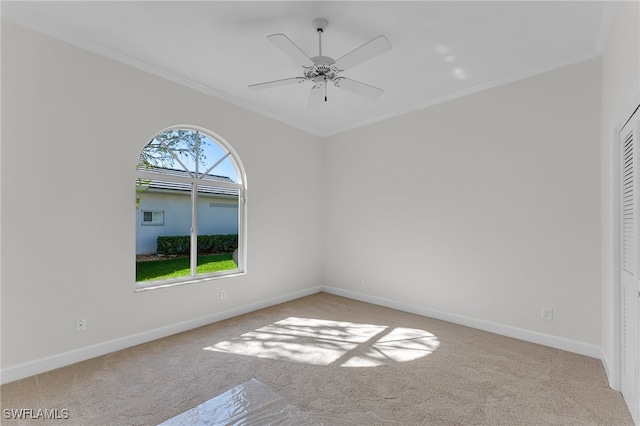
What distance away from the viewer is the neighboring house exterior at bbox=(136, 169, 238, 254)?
336 cm

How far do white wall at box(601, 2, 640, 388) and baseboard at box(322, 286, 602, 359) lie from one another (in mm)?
219

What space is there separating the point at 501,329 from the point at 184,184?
4139 mm

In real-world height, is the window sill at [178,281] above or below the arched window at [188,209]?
below

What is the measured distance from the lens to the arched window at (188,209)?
3385mm

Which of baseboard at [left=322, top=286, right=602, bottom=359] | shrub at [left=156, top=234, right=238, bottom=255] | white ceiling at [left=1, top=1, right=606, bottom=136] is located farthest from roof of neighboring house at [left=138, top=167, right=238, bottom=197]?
baseboard at [left=322, top=286, right=602, bottom=359]

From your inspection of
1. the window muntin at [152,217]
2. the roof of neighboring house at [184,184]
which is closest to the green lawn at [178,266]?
the window muntin at [152,217]

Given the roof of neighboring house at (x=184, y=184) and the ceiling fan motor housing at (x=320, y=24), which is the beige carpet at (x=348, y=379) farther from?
the ceiling fan motor housing at (x=320, y=24)

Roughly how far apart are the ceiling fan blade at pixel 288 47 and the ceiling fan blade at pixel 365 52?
0.29 m

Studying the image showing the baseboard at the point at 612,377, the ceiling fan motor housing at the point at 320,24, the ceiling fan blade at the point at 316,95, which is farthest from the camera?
the ceiling fan blade at the point at 316,95

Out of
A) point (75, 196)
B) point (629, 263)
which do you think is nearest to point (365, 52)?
point (629, 263)

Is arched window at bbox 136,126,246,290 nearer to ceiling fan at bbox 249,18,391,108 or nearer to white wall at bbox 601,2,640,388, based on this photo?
ceiling fan at bbox 249,18,391,108

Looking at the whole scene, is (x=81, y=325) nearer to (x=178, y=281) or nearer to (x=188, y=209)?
(x=178, y=281)

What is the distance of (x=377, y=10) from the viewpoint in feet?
7.61

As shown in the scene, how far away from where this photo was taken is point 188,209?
376cm
